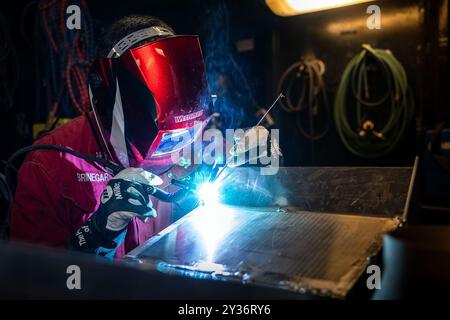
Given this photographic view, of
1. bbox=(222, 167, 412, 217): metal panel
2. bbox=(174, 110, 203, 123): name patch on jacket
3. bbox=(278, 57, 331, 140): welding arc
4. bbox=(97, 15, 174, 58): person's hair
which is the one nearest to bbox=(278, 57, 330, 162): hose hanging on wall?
bbox=(278, 57, 331, 140): welding arc

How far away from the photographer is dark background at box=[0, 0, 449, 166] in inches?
136

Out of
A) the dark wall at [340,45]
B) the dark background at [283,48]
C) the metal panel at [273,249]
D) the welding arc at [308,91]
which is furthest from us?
the welding arc at [308,91]

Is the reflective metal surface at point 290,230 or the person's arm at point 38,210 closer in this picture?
the reflective metal surface at point 290,230

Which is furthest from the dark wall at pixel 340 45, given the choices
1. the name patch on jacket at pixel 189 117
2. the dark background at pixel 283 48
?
the name patch on jacket at pixel 189 117

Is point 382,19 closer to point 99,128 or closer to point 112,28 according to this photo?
point 112,28

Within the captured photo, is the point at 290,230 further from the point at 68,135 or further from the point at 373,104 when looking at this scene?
the point at 373,104

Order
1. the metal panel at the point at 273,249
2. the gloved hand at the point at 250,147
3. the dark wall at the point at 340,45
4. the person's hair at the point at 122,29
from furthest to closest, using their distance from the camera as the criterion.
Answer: the dark wall at the point at 340,45
the person's hair at the point at 122,29
the gloved hand at the point at 250,147
the metal panel at the point at 273,249

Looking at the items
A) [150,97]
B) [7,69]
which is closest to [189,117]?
[150,97]

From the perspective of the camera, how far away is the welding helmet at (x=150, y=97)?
5.40 feet

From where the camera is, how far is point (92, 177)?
2021mm

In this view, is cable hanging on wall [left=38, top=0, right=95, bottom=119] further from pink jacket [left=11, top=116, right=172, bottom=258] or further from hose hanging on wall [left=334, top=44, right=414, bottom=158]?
hose hanging on wall [left=334, top=44, right=414, bottom=158]

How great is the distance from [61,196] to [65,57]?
2.19 meters

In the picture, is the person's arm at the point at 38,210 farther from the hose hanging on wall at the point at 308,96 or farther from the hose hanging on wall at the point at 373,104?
the hose hanging on wall at the point at 373,104
